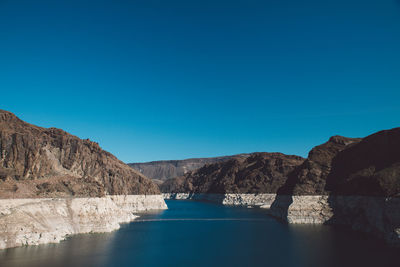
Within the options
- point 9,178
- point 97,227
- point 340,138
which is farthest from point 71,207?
point 340,138

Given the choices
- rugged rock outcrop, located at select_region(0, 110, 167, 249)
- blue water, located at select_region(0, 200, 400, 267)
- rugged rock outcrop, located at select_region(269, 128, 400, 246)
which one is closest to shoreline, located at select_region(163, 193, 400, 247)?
rugged rock outcrop, located at select_region(269, 128, 400, 246)

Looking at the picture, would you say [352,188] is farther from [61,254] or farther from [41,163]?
[41,163]

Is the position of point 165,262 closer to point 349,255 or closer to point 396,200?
point 349,255

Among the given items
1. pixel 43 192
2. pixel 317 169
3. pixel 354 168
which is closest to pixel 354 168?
pixel 354 168

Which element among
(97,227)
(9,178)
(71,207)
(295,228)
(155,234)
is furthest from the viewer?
(295,228)

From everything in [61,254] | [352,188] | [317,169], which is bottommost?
[61,254]

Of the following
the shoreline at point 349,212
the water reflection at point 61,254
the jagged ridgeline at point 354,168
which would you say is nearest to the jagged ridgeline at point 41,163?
the water reflection at point 61,254

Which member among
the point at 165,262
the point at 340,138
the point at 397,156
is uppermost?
the point at 340,138
